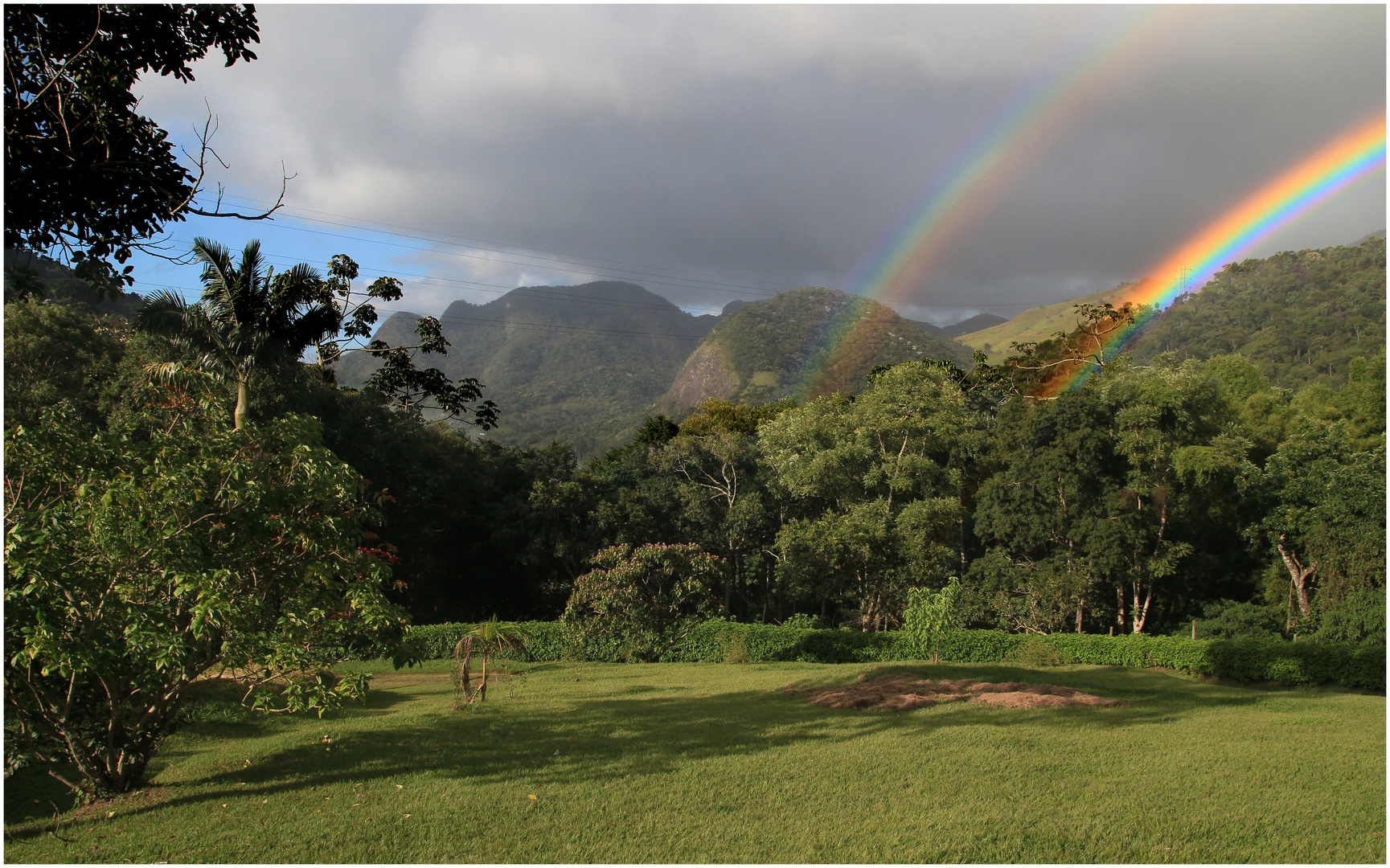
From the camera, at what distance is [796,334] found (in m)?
99.8

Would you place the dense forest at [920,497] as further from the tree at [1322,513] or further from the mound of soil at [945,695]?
the mound of soil at [945,695]

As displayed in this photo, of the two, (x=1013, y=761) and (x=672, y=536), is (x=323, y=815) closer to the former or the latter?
(x=1013, y=761)

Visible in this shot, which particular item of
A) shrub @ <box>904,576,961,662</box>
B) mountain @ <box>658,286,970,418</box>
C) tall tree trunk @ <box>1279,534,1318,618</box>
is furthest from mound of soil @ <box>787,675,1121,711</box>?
mountain @ <box>658,286,970,418</box>

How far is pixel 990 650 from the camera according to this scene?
76.8 feet

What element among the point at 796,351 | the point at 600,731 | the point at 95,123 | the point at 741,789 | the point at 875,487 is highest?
the point at 796,351

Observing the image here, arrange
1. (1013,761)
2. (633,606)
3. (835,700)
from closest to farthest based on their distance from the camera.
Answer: (1013,761)
(835,700)
(633,606)

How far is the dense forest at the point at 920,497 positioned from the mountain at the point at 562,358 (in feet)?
135

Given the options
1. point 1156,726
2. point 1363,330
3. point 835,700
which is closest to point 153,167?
point 835,700

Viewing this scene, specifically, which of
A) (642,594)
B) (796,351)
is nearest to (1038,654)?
(642,594)

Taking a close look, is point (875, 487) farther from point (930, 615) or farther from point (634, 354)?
point (634, 354)

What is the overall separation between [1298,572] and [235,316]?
102ft

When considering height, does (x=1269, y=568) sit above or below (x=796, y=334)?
below

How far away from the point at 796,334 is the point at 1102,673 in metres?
81.4

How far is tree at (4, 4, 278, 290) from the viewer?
6527 millimetres
